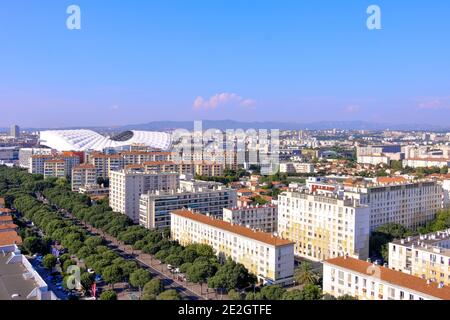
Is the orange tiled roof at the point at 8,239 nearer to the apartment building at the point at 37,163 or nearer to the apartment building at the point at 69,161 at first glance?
the apartment building at the point at 69,161

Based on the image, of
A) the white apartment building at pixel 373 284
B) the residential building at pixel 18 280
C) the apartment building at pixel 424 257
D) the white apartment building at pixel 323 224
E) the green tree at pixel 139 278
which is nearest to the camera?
the residential building at pixel 18 280

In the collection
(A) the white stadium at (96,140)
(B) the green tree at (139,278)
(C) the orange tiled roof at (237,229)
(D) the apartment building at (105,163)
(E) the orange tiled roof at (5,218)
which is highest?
(A) the white stadium at (96,140)

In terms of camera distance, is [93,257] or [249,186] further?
[249,186]

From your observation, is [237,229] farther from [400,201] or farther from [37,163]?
[37,163]

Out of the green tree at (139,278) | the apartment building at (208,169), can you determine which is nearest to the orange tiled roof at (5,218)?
the green tree at (139,278)

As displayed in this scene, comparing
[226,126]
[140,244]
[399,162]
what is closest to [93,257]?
[140,244]
